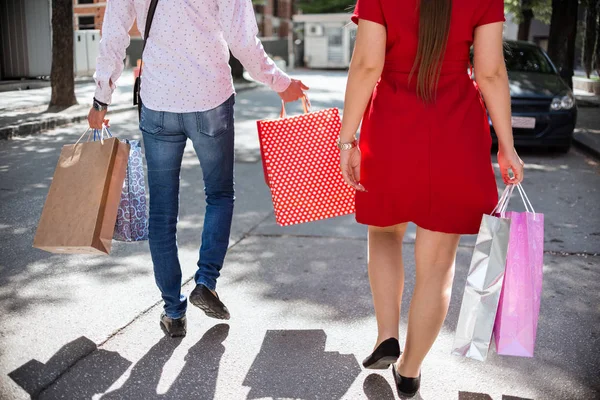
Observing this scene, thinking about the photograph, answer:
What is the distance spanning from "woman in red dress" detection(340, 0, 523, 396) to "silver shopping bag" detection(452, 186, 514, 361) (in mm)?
111

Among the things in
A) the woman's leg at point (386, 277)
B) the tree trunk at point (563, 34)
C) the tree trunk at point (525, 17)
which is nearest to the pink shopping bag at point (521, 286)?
the woman's leg at point (386, 277)

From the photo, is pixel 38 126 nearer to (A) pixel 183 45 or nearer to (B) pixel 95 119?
(B) pixel 95 119

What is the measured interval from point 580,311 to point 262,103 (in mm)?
13744

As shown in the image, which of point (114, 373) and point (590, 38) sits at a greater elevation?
point (590, 38)

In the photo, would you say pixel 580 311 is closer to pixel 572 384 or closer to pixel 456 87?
pixel 572 384

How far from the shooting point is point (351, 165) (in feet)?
9.21

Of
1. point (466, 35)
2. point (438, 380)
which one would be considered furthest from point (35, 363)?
point (466, 35)

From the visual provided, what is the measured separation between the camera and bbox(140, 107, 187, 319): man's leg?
10.5 ft

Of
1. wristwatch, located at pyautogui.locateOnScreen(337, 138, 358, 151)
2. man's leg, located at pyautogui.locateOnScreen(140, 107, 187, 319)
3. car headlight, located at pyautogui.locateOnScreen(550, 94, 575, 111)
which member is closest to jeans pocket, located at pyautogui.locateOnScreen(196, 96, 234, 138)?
man's leg, located at pyautogui.locateOnScreen(140, 107, 187, 319)

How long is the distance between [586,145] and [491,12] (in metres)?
8.55

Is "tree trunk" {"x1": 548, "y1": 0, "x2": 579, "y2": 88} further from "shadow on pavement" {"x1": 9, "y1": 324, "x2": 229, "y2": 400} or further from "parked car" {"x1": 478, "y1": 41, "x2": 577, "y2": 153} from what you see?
"shadow on pavement" {"x1": 9, "y1": 324, "x2": 229, "y2": 400}

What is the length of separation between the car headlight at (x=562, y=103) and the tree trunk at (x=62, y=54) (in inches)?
358

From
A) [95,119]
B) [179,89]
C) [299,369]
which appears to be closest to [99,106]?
[95,119]

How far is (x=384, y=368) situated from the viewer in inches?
117
